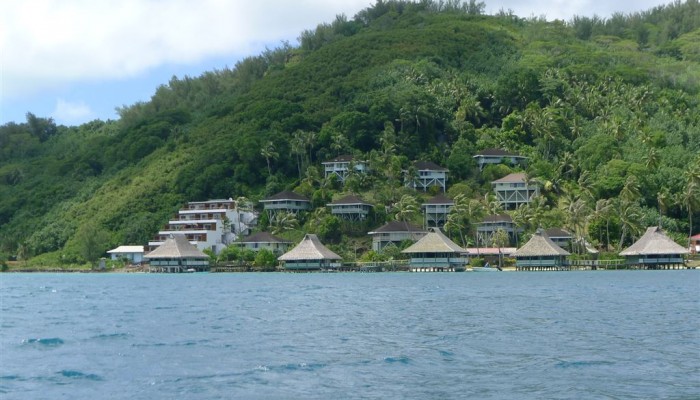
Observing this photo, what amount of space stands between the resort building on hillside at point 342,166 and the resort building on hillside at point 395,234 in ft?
47.1

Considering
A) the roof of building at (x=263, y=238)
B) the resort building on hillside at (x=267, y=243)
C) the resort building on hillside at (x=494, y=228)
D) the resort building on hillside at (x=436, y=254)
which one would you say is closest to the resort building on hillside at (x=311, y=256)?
the resort building on hillside at (x=267, y=243)

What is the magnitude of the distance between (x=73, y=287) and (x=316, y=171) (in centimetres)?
4502

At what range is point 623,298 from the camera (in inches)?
2083

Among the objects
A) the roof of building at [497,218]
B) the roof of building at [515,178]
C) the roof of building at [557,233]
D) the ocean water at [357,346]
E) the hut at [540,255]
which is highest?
the roof of building at [515,178]

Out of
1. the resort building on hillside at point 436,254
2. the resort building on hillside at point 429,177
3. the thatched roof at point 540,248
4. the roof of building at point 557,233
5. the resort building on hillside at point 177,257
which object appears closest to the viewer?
the thatched roof at point 540,248

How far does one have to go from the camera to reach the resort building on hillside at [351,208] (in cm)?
10419

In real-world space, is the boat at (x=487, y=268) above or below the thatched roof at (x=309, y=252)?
below

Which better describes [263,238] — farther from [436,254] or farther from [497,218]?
[497,218]

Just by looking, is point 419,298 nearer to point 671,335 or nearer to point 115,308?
point 115,308

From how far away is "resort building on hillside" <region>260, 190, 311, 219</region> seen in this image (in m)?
109

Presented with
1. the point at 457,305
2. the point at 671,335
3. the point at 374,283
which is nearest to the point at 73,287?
the point at 374,283

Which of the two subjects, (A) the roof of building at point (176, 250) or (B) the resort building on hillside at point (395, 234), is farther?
(A) the roof of building at point (176, 250)

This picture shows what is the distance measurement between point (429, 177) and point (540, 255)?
2632cm

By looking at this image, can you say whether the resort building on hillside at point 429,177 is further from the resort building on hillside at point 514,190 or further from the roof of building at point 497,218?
the roof of building at point 497,218
